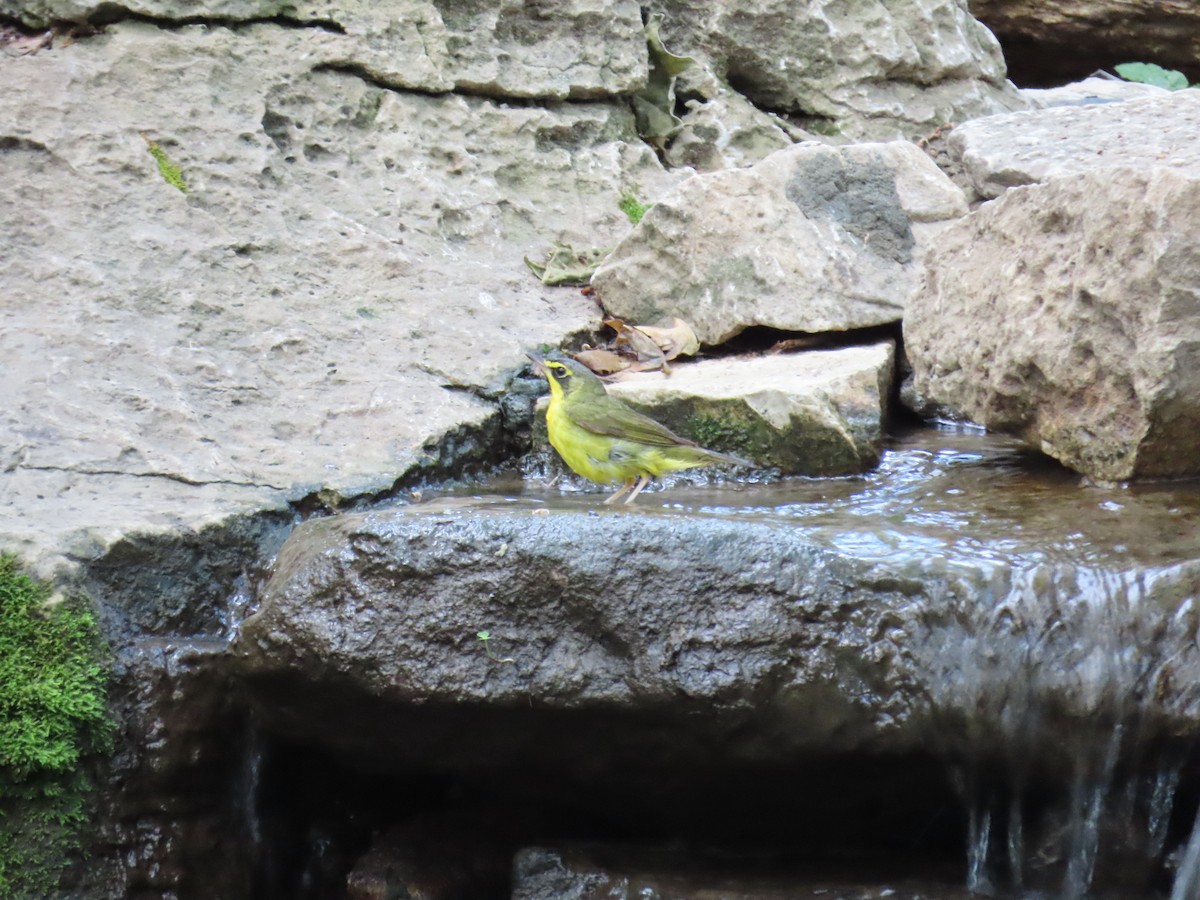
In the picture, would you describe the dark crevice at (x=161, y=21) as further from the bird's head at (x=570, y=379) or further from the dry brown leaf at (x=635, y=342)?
the bird's head at (x=570, y=379)

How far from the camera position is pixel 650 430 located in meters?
5.26

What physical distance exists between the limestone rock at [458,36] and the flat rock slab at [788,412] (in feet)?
8.19

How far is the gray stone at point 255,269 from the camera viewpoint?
4.91m

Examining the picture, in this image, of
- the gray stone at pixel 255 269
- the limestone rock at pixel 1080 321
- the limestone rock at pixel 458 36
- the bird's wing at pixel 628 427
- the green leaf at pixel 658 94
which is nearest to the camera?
the limestone rock at pixel 1080 321


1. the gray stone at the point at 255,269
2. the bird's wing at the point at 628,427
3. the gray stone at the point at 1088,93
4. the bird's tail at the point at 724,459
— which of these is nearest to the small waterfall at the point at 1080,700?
the bird's tail at the point at 724,459

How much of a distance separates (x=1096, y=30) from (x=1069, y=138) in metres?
5.14

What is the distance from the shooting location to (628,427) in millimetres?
5230

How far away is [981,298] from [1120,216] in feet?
2.16

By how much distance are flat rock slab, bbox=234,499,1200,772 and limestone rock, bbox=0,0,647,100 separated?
157 inches

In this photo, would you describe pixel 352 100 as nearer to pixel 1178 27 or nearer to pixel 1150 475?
pixel 1150 475

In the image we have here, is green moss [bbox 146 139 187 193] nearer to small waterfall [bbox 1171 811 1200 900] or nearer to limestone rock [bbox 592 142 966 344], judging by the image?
limestone rock [bbox 592 142 966 344]

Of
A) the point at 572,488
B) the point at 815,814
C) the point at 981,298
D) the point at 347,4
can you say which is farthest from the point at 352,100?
the point at 815,814

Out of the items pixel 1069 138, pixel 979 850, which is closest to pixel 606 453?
pixel 979 850

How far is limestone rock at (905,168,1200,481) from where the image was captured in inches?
175
